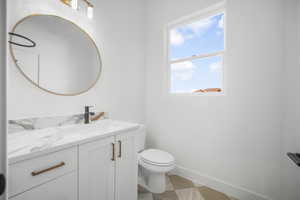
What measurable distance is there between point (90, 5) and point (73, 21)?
0.84 feet

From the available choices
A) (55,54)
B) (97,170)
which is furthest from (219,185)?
(55,54)

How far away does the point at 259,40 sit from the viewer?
4.58 ft

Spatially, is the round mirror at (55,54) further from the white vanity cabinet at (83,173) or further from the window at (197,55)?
the window at (197,55)

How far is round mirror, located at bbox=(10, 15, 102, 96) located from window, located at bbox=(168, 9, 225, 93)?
1143 millimetres

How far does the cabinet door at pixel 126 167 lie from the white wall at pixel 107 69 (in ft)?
2.11

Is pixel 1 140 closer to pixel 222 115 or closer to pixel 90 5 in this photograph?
pixel 90 5

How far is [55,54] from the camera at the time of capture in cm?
132

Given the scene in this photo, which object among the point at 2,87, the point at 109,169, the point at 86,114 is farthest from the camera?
the point at 86,114

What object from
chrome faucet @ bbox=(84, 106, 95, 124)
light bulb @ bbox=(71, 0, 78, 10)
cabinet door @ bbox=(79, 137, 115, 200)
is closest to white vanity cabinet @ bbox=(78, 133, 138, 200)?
cabinet door @ bbox=(79, 137, 115, 200)

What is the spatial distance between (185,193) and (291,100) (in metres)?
1.48

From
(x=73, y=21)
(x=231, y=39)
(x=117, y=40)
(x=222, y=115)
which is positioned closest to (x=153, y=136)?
(x=222, y=115)

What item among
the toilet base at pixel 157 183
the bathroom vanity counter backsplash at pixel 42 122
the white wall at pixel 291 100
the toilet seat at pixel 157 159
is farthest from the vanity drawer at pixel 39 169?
the white wall at pixel 291 100

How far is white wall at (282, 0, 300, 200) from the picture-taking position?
1.22 metres

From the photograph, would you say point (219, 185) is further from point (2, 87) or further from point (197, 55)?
point (2, 87)
